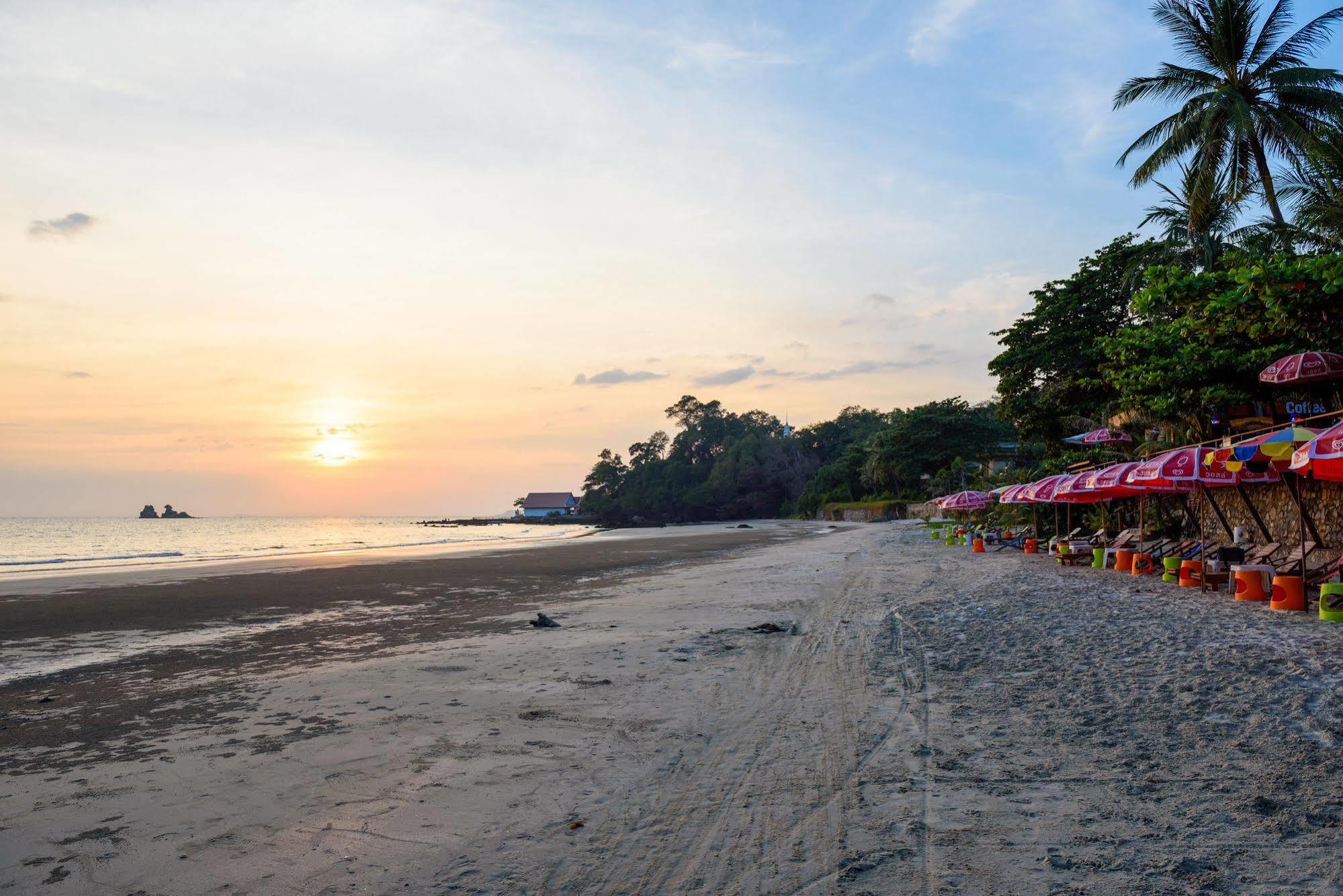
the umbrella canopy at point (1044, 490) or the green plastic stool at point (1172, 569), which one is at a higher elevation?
the umbrella canopy at point (1044, 490)

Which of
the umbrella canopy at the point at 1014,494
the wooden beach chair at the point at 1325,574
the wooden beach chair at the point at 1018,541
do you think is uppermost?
the umbrella canopy at the point at 1014,494

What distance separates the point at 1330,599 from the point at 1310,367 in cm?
510

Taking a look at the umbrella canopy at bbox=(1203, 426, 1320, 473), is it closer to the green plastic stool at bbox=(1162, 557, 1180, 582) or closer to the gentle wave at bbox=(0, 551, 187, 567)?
the green plastic stool at bbox=(1162, 557, 1180, 582)

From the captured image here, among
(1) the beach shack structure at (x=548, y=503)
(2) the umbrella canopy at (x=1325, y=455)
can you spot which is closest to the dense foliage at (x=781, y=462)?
(1) the beach shack structure at (x=548, y=503)

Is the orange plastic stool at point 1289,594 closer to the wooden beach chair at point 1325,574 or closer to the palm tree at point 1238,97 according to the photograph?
the wooden beach chair at point 1325,574

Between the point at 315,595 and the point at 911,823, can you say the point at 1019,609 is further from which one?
the point at 315,595

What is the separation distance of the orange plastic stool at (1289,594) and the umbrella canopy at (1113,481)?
3.39 metres

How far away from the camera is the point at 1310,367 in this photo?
1212 cm

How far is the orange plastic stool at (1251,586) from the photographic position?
35.0 ft

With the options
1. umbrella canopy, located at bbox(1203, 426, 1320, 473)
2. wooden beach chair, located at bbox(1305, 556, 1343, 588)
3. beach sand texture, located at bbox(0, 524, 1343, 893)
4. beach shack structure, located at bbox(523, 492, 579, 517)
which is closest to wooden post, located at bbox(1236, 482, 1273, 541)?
umbrella canopy, located at bbox(1203, 426, 1320, 473)

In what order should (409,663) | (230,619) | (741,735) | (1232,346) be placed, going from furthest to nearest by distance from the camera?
1. (1232,346)
2. (230,619)
3. (409,663)
4. (741,735)

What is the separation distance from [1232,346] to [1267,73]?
31.2 feet

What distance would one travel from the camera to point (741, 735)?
5.19 metres

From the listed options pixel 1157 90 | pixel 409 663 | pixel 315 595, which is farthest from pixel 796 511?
pixel 409 663
